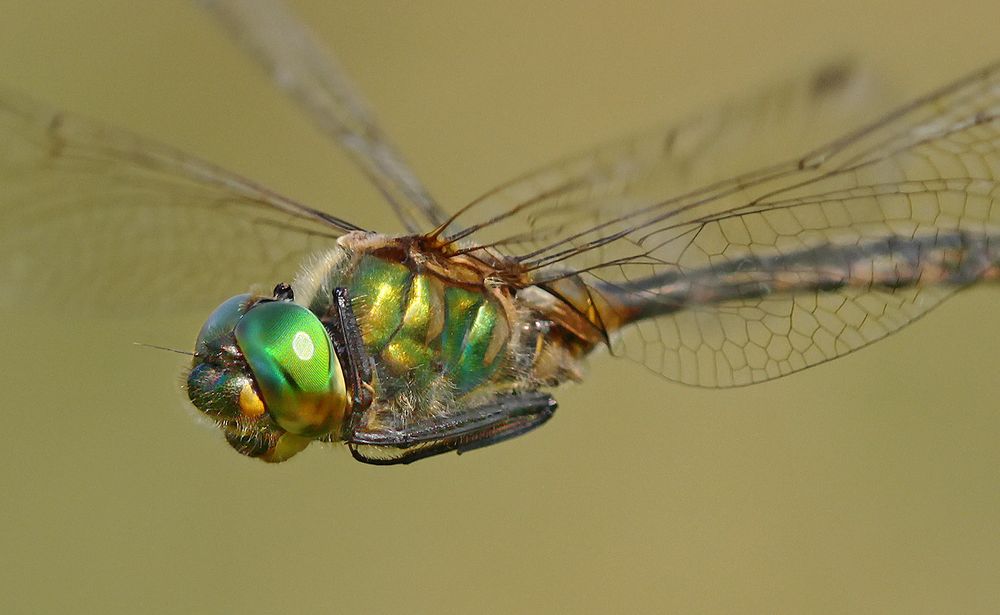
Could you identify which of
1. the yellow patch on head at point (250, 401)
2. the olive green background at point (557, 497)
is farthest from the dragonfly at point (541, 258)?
the olive green background at point (557, 497)

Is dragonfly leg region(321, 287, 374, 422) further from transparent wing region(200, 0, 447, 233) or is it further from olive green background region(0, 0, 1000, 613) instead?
olive green background region(0, 0, 1000, 613)

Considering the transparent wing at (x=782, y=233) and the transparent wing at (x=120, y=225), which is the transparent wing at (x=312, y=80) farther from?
the transparent wing at (x=782, y=233)

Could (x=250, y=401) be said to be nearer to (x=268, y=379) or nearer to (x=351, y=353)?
(x=268, y=379)

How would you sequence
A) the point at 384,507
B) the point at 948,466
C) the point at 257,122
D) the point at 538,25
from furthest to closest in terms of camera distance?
the point at 538,25, the point at 257,122, the point at 384,507, the point at 948,466

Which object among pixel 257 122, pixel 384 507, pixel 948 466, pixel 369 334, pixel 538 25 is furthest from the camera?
pixel 538 25

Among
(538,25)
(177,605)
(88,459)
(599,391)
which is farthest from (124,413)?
(538,25)

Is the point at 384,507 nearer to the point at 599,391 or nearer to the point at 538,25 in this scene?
the point at 599,391

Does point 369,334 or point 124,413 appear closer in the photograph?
point 369,334

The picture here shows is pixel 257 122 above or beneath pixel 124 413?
above
